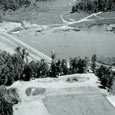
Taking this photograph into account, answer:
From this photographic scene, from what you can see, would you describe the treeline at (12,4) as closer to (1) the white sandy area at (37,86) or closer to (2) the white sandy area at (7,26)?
(2) the white sandy area at (7,26)

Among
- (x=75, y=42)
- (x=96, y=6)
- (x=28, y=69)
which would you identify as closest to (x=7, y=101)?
(x=28, y=69)

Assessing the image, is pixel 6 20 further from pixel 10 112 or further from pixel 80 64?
pixel 10 112

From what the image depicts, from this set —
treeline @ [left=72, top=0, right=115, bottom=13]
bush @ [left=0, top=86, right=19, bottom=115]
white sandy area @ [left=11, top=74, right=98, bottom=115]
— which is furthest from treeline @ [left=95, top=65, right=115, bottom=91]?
treeline @ [left=72, top=0, right=115, bottom=13]

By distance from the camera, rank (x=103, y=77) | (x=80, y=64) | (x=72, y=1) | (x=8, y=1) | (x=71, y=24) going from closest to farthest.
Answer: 1. (x=103, y=77)
2. (x=80, y=64)
3. (x=71, y=24)
4. (x=8, y=1)
5. (x=72, y=1)

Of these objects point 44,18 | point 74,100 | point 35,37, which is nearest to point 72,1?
point 44,18

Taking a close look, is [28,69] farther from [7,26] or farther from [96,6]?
[96,6]

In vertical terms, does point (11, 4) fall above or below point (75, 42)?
above
